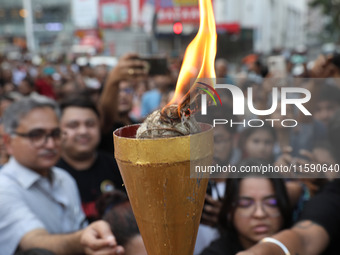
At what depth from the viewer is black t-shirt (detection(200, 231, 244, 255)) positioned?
5.91 feet

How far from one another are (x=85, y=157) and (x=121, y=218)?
49.3 inches

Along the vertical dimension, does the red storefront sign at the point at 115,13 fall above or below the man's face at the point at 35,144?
above

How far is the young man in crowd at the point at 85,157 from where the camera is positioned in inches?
111

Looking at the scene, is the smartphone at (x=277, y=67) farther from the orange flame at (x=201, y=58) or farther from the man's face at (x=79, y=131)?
the orange flame at (x=201, y=58)

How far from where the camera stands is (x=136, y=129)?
0.93 metres

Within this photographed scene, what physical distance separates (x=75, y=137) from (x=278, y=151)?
195 cm

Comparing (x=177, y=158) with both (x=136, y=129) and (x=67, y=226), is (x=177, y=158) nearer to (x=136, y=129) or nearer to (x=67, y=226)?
(x=136, y=129)

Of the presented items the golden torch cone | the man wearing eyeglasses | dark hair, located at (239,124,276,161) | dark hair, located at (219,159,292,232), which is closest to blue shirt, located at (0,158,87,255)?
the man wearing eyeglasses

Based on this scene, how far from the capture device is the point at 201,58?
0.93m

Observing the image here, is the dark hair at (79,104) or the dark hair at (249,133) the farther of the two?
the dark hair at (249,133)

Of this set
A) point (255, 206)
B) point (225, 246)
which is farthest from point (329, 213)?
point (225, 246)

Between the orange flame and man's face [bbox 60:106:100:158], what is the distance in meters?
2.11

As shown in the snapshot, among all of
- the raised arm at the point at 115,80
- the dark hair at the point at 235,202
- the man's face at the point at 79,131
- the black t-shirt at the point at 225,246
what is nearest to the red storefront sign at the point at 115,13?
the raised arm at the point at 115,80

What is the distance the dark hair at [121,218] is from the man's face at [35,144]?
0.47 meters
